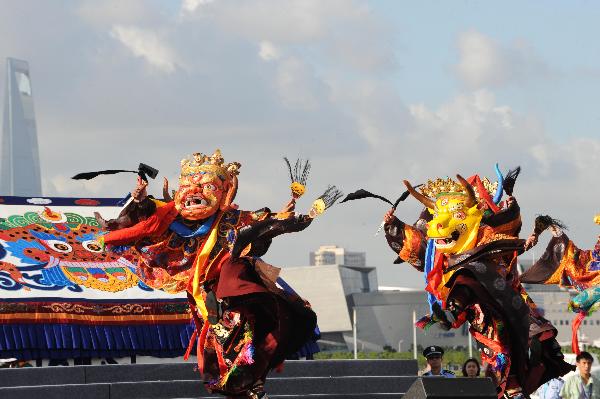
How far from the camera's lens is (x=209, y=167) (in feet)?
47.0

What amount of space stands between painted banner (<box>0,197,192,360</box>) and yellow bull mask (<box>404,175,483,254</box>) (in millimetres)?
3852

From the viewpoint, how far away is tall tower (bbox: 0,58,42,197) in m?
179

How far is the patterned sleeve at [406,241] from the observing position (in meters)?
15.5

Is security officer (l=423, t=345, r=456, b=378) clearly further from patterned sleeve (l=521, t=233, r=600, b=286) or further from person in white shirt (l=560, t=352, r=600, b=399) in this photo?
patterned sleeve (l=521, t=233, r=600, b=286)

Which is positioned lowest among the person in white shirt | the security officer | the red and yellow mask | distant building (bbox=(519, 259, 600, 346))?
distant building (bbox=(519, 259, 600, 346))

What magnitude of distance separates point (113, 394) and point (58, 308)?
251 centimetres

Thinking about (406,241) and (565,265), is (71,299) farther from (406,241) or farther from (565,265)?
(565,265)

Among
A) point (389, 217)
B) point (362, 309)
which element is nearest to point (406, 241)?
point (389, 217)

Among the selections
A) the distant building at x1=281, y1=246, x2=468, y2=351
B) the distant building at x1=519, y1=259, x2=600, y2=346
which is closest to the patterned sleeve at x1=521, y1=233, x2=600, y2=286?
the distant building at x1=281, y1=246, x2=468, y2=351

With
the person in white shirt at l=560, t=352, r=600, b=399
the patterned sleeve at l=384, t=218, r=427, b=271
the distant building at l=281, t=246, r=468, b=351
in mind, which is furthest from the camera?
the distant building at l=281, t=246, r=468, b=351

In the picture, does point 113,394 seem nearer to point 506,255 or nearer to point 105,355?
point 105,355

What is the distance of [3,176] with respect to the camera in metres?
180

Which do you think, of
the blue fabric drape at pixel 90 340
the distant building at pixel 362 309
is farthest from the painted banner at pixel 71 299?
the distant building at pixel 362 309

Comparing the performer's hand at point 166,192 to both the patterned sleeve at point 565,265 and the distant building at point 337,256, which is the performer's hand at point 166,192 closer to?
the patterned sleeve at point 565,265
